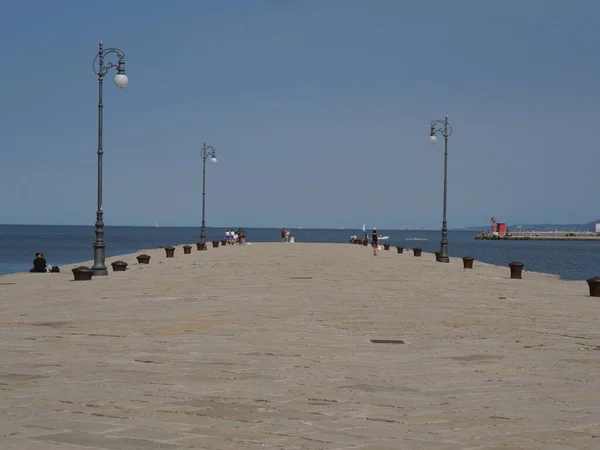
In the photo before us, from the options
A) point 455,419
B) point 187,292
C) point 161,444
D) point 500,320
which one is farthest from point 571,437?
point 187,292

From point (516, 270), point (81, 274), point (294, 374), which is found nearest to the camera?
point (294, 374)

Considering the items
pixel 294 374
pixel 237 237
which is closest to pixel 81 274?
pixel 294 374

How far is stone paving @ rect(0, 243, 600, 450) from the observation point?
21.6ft

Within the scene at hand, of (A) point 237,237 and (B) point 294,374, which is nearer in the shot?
(B) point 294,374

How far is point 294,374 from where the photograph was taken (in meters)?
9.31

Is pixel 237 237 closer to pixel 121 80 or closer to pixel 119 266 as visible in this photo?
pixel 119 266

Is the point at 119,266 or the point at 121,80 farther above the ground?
the point at 121,80

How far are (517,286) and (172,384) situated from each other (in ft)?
69.1

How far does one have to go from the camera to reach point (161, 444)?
6.16 m

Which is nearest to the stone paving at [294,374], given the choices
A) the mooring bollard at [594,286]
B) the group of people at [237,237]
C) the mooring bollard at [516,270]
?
the mooring bollard at [594,286]

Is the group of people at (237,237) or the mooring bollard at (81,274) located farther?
the group of people at (237,237)

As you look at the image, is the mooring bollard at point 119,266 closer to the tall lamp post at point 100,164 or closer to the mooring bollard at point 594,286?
the tall lamp post at point 100,164

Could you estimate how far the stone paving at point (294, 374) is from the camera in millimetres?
6582

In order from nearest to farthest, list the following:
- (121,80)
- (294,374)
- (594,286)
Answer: (294,374) → (594,286) → (121,80)
